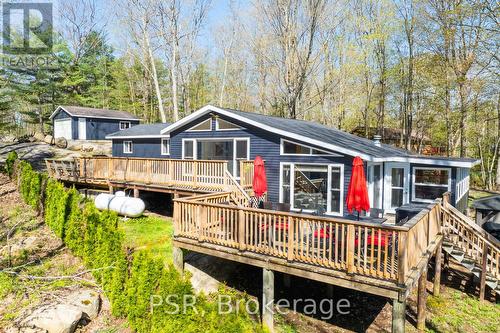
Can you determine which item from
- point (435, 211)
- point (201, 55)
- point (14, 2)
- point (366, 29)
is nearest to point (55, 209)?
point (14, 2)

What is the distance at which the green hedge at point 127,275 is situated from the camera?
500 centimetres

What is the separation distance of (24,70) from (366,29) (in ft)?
104

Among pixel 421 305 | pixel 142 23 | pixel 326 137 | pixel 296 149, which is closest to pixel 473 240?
pixel 421 305

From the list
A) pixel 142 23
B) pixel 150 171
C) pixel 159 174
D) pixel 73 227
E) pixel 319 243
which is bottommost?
pixel 73 227

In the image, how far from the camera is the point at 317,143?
36.3 feet

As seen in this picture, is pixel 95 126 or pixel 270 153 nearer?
pixel 270 153

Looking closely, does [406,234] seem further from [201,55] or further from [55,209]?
[201,55]

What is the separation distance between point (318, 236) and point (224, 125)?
28.6 feet

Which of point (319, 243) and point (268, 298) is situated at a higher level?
point (319, 243)

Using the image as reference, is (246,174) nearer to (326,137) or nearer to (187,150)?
(326,137)

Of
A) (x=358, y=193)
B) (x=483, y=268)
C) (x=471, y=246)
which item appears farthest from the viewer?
(x=471, y=246)

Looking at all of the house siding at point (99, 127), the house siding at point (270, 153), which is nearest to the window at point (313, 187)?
the house siding at point (270, 153)

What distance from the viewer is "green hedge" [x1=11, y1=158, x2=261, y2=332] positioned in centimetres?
500

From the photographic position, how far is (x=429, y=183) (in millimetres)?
12641
